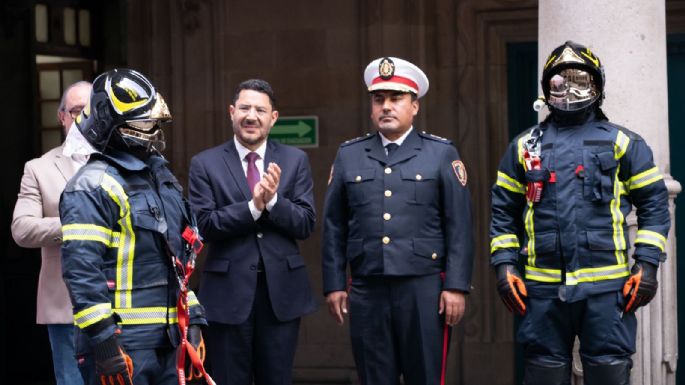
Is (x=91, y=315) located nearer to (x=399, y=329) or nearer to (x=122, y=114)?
(x=122, y=114)

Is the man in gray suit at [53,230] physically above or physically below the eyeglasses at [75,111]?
below

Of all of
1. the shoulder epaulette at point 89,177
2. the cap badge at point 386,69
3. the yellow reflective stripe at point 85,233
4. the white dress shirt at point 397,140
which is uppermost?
the cap badge at point 386,69

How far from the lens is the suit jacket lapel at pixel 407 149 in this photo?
6.94m

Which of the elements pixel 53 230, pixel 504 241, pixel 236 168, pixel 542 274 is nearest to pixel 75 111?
pixel 53 230

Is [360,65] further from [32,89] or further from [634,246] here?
[634,246]

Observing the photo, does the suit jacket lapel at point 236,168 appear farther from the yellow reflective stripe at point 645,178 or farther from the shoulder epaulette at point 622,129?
the yellow reflective stripe at point 645,178

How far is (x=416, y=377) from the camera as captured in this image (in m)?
6.85

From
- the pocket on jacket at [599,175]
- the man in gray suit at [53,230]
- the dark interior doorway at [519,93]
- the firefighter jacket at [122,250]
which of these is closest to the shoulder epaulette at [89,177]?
the firefighter jacket at [122,250]

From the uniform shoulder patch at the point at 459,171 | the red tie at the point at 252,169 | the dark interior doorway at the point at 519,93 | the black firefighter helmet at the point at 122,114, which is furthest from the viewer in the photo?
the dark interior doorway at the point at 519,93

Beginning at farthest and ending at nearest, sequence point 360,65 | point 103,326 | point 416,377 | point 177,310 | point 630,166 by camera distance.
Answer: point 360,65, point 416,377, point 630,166, point 177,310, point 103,326

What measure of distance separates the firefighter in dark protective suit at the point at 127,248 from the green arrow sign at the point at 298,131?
4321 millimetres

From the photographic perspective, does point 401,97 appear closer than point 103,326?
No

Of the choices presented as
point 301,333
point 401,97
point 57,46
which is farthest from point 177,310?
point 57,46

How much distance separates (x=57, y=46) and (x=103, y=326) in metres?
5.64
